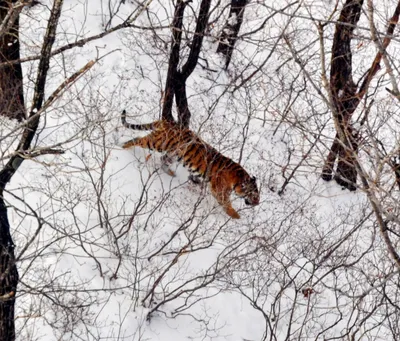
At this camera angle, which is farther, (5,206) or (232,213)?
(232,213)

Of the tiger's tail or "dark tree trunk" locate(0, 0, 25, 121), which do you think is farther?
the tiger's tail

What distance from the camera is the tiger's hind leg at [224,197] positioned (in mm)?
9812

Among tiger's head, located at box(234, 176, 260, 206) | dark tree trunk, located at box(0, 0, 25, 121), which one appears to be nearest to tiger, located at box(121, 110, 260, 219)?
tiger's head, located at box(234, 176, 260, 206)

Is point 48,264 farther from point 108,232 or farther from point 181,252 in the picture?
point 181,252

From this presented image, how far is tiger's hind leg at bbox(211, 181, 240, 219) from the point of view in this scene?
9.81m

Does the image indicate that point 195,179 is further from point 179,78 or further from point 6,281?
point 6,281

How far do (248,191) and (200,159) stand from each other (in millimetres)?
1078

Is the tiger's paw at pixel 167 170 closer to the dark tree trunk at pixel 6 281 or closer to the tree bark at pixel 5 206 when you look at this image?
the tree bark at pixel 5 206

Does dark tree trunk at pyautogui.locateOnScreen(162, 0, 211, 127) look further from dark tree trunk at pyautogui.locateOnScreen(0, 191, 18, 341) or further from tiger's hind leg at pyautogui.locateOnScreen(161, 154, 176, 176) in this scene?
dark tree trunk at pyautogui.locateOnScreen(0, 191, 18, 341)

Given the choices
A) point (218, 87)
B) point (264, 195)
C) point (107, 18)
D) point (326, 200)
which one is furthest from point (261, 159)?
point (107, 18)

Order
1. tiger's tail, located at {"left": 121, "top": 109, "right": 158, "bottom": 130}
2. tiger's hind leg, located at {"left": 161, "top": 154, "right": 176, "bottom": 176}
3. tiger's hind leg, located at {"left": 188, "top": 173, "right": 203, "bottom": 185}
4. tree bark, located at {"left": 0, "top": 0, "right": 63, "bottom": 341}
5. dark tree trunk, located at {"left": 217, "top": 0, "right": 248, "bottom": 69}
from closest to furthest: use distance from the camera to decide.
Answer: tree bark, located at {"left": 0, "top": 0, "right": 63, "bottom": 341} → tiger's tail, located at {"left": 121, "top": 109, "right": 158, "bottom": 130} → tiger's hind leg, located at {"left": 161, "top": 154, "right": 176, "bottom": 176} → tiger's hind leg, located at {"left": 188, "top": 173, "right": 203, "bottom": 185} → dark tree trunk, located at {"left": 217, "top": 0, "right": 248, "bottom": 69}

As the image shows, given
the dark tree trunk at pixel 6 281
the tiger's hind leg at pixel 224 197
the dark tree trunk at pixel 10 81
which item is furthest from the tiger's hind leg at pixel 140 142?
the dark tree trunk at pixel 6 281

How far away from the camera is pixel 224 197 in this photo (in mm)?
9914

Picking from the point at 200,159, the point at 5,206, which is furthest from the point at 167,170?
the point at 5,206
